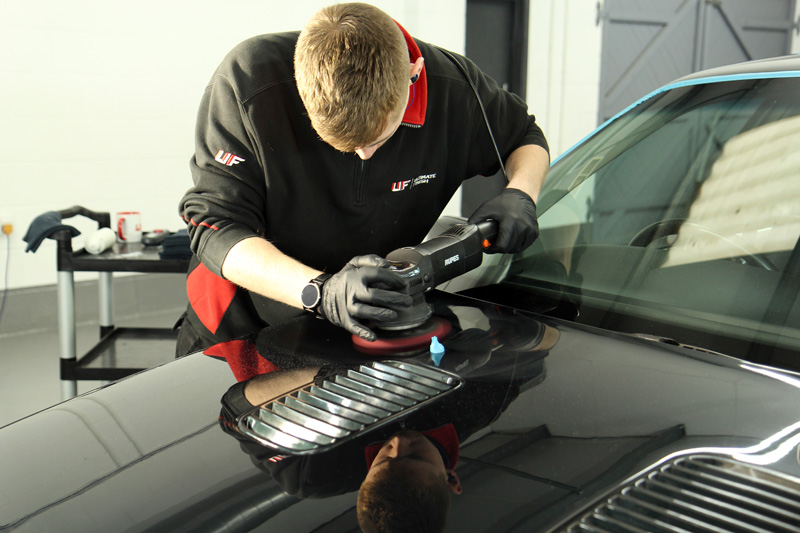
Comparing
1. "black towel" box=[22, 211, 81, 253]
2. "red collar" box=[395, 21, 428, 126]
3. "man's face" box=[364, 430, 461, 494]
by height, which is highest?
"red collar" box=[395, 21, 428, 126]

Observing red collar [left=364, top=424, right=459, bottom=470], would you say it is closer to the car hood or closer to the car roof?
the car hood

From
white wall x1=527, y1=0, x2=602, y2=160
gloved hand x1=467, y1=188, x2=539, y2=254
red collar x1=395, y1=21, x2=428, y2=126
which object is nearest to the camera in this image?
gloved hand x1=467, y1=188, x2=539, y2=254

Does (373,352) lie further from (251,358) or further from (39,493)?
(39,493)

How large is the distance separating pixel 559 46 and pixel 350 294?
5.55m

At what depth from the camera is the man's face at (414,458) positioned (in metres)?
0.76

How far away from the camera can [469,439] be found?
834 mm

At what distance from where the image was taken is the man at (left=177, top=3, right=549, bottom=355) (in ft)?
3.99

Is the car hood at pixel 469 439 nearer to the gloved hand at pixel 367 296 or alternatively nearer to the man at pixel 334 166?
the gloved hand at pixel 367 296

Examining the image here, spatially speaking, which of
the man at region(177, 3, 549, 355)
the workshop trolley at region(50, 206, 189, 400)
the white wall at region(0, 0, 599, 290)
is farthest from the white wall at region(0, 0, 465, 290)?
the man at region(177, 3, 549, 355)

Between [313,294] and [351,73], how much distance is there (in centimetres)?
43

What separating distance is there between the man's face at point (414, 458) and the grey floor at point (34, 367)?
2.53 metres

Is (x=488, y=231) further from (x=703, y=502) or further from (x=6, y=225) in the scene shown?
(x=6, y=225)

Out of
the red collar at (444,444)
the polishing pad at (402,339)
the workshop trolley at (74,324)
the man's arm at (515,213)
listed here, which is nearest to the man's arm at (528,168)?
the man's arm at (515,213)

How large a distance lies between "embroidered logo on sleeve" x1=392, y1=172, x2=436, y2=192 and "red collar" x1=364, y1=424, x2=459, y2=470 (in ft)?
3.11
